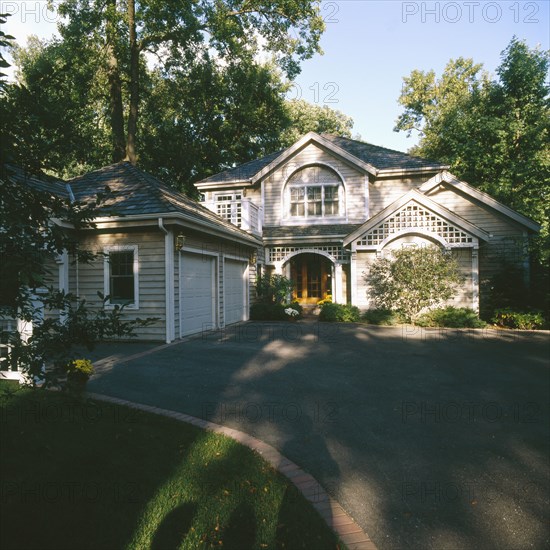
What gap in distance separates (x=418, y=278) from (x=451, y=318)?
1816 millimetres

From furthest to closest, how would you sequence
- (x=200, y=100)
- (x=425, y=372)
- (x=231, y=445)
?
(x=200, y=100) → (x=425, y=372) → (x=231, y=445)

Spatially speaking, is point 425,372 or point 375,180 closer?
point 425,372

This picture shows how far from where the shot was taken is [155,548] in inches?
111

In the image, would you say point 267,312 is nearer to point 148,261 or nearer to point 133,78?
point 148,261

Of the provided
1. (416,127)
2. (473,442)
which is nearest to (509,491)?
(473,442)

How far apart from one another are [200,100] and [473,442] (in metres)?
28.9

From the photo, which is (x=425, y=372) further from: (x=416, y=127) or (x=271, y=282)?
(x=416, y=127)

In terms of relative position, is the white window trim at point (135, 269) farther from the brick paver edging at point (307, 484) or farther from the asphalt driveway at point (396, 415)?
the brick paver edging at point (307, 484)

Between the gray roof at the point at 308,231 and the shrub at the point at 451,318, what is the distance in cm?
511

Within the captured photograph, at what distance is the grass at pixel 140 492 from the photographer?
295 centimetres

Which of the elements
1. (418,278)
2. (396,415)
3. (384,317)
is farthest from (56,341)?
(418,278)

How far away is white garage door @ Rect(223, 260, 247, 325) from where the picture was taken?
48.4 feet
